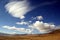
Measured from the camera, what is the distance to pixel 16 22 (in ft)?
16.5

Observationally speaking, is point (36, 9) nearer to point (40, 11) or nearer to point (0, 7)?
point (40, 11)

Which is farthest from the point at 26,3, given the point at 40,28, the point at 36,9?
the point at 40,28

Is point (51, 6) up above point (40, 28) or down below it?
above

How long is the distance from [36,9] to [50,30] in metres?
0.49

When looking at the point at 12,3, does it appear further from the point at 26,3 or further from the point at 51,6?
the point at 51,6

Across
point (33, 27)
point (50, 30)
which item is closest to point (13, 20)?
point (33, 27)

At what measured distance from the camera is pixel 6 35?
5.00 m

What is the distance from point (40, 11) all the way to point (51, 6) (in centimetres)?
23

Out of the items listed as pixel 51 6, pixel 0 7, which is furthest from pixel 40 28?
pixel 0 7

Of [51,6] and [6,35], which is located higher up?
[51,6]

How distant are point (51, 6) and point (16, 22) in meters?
0.75

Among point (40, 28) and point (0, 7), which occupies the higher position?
point (0, 7)

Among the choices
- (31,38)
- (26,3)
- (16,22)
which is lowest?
(31,38)

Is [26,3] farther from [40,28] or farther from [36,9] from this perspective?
[40,28]
